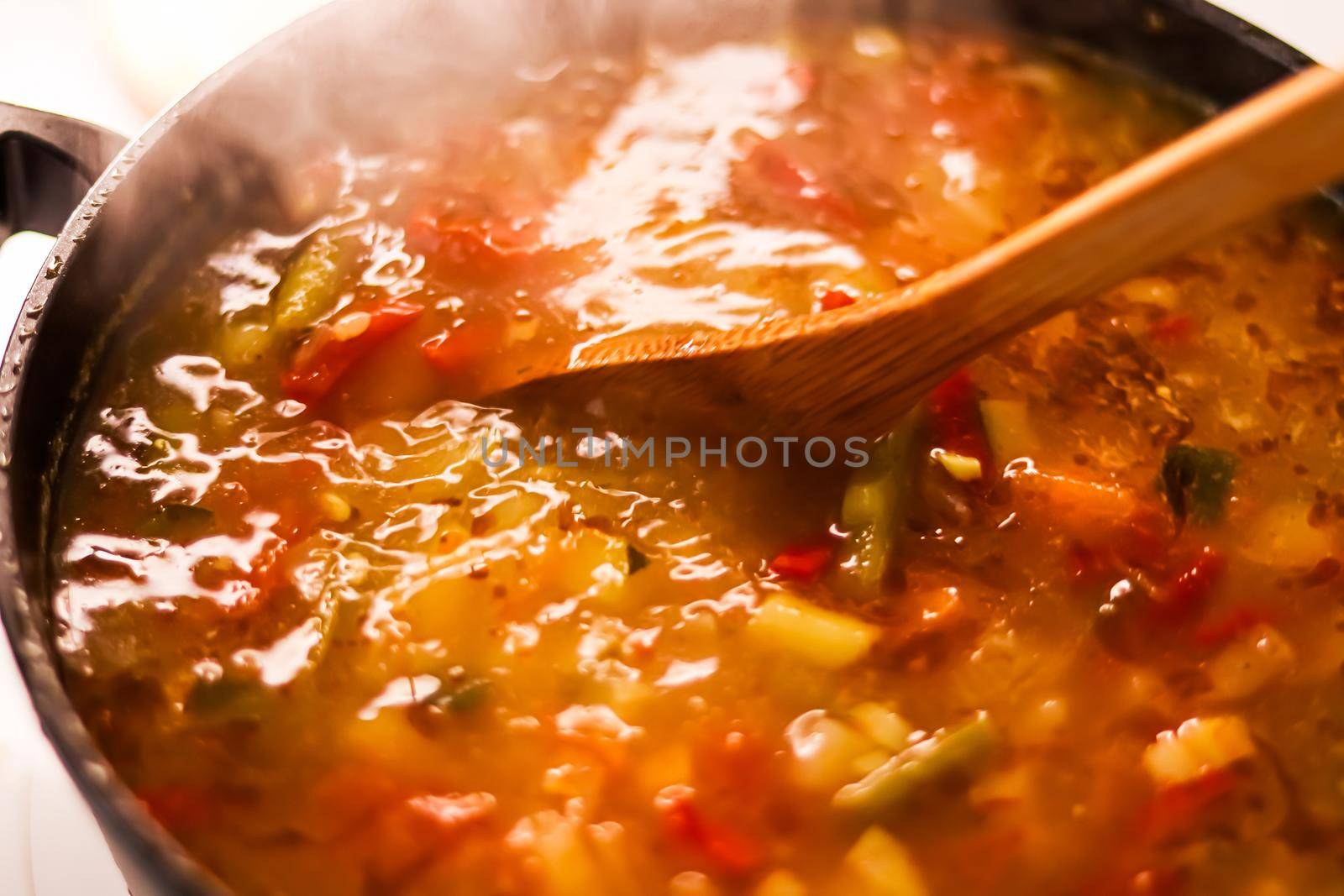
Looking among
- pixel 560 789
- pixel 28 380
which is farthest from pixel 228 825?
pixel 28 380

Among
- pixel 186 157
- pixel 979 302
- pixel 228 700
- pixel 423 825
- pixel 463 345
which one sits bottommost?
pixel 423 825

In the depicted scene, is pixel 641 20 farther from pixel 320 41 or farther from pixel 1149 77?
pixel 1149 77

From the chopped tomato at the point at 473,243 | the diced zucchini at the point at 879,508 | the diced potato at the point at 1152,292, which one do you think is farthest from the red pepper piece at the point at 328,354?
the diced potato at the point at 1152,292

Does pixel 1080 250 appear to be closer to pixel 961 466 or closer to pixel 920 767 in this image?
pixel 961 466

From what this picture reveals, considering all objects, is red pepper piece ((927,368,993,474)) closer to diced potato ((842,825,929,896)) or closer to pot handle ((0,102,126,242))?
diced potato ((842,825,929,896))

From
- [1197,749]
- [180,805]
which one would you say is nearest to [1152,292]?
[1197,749]

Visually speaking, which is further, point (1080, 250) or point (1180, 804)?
point (1180, 804)

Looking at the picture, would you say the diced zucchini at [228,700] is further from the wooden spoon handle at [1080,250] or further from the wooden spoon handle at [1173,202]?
the wooden spoon handle at [1173,202]
